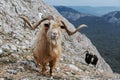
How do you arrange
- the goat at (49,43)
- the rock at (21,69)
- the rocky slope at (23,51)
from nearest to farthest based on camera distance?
the goat at (49,43) → the rocky slope at (23,51) → the rock at (21,69)

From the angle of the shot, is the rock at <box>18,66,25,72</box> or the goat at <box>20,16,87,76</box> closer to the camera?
the goat at <box>20,16,87,76</box>

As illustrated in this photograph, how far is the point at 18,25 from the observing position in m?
23.9

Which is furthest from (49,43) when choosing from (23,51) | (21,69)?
(23,51)

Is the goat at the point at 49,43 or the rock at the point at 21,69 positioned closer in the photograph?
the goat at the point at 49,43

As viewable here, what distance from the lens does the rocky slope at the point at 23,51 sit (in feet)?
52.7

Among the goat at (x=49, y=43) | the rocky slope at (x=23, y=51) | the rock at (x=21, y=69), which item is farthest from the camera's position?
the rock at (x=21, y=69)

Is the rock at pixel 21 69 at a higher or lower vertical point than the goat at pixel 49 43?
lower

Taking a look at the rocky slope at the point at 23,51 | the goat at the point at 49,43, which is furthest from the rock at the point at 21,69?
the goat at the point at 49,43

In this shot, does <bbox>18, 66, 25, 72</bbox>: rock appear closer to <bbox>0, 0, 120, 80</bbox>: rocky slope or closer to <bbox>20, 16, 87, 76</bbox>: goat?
<bbox>0, 0, 120, 80</bbox>: rocky slope

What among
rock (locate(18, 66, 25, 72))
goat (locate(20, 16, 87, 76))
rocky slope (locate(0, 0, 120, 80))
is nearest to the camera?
goat (locate(20, 16, 87, 76))

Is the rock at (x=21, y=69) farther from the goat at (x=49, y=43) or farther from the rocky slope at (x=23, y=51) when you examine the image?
the goat at (x=49, y=43)

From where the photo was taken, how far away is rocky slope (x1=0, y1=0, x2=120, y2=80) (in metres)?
16.1

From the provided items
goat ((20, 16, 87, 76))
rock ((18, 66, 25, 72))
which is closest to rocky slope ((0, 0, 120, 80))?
rock ((18, 66, 25, 72))

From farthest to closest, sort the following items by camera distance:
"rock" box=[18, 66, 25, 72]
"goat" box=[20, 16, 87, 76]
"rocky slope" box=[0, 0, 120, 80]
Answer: "rock" box=[18, 66, 25, 72]
"rocky slope" box=[0, 0, 120, 80]
"goat" box=[20, 16, 87, 76]
